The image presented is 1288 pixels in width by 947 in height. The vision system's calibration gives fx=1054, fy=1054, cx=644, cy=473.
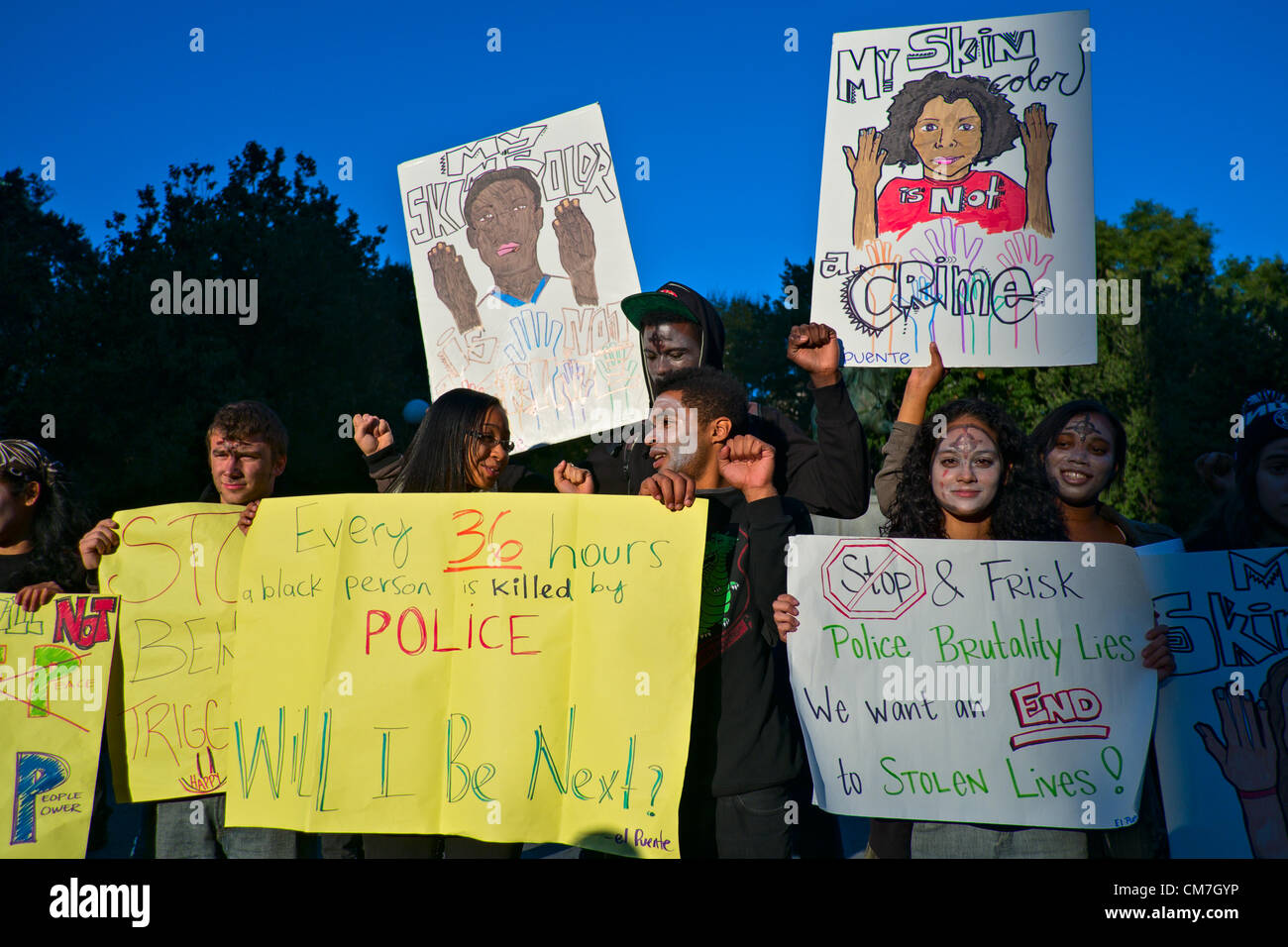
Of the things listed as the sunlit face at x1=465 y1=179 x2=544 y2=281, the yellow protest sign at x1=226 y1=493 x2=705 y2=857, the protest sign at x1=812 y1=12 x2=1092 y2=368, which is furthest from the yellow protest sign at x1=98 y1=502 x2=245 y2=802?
the protest sign at x1=812 y1=12 x2=1092 y2=368

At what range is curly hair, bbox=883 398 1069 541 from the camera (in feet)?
11.5

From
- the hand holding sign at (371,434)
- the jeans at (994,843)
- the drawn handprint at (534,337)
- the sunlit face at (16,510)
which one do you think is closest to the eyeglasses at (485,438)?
the hand holding sign at (371,434)

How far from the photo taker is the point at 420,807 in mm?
3314

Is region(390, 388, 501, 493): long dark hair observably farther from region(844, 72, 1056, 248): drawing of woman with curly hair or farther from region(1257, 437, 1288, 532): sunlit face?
region(1257, 437, 1288, 532): sunlit face

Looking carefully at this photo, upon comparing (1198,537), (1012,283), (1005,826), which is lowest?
(1005,826)

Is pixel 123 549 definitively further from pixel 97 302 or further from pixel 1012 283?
pixel 97 302

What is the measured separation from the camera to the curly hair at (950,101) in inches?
182

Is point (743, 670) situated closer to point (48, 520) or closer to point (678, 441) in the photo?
point (678, 441)

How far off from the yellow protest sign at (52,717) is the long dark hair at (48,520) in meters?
0.17

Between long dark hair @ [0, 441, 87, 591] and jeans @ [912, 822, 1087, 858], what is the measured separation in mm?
3163

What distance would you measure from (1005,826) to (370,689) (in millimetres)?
2062

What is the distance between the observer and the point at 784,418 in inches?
167

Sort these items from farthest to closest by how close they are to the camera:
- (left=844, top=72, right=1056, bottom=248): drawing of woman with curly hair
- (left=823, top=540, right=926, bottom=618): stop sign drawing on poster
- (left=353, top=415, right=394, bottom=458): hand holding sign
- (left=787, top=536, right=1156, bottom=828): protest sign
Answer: (left=844, top=72, right=1056, bottom=248): drawing of woman with curly hair
(left=353, top=415, right=394, bottom=458): hand holding sign
(left=823, top=540, right=926, bottom=618): stop sign drawing on poster
(left=787, top=536, right=1156, bottom=828): protest sign

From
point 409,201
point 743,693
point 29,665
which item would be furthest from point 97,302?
point 743,693
